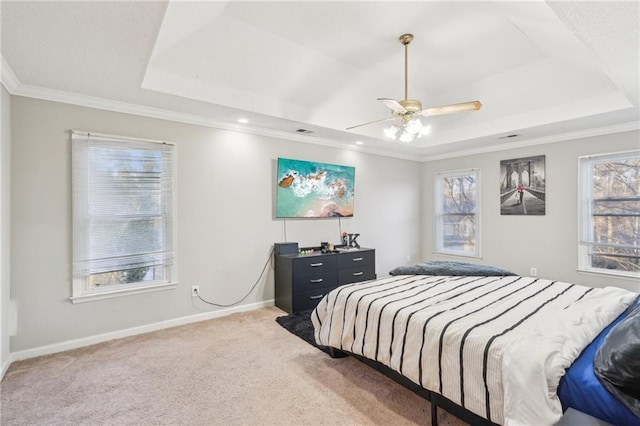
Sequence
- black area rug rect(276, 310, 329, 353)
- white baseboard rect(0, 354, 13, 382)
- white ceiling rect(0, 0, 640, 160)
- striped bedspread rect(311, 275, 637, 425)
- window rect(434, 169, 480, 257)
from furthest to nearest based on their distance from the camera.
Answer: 1. window rect(434, 169, 480, 257)
2. black area rug rect(276, 310, 329, 353)
3. white baseboard rect(0, 354, 13, 382)
4. white ceiling rect(0, 0, 640, 160)
5. striped bedspread rect(311, 275, 637, 425)

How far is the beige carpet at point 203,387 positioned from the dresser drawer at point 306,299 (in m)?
0.78

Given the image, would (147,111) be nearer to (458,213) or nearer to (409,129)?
(409,129)

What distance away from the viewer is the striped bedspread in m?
1.44

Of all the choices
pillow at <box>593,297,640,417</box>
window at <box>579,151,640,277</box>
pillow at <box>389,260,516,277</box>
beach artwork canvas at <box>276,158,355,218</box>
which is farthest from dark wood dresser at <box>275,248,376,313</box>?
window at <box>579,151,640,277</box>

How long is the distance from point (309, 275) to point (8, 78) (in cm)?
334

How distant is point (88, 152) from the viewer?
9.84 feet

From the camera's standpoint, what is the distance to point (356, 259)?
14.8ft

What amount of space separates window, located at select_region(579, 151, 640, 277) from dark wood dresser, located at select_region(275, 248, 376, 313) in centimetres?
303

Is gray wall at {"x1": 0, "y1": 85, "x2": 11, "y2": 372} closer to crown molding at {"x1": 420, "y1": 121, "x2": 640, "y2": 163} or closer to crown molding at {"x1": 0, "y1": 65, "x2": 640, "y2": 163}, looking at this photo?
crown molding at {"x1": 0, "y1": 65, "x2": 640, "y2": 163}

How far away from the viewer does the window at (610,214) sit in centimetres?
386

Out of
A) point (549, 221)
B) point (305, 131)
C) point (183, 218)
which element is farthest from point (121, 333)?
point (549, 221)

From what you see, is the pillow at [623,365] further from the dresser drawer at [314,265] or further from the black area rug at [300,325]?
the dresser drawer at [314,265]

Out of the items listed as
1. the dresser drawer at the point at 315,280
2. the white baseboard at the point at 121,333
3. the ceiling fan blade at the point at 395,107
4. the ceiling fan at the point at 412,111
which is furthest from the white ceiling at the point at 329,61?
the white baseboard at the point at 121,333

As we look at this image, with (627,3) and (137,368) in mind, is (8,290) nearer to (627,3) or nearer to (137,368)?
(137,368)
